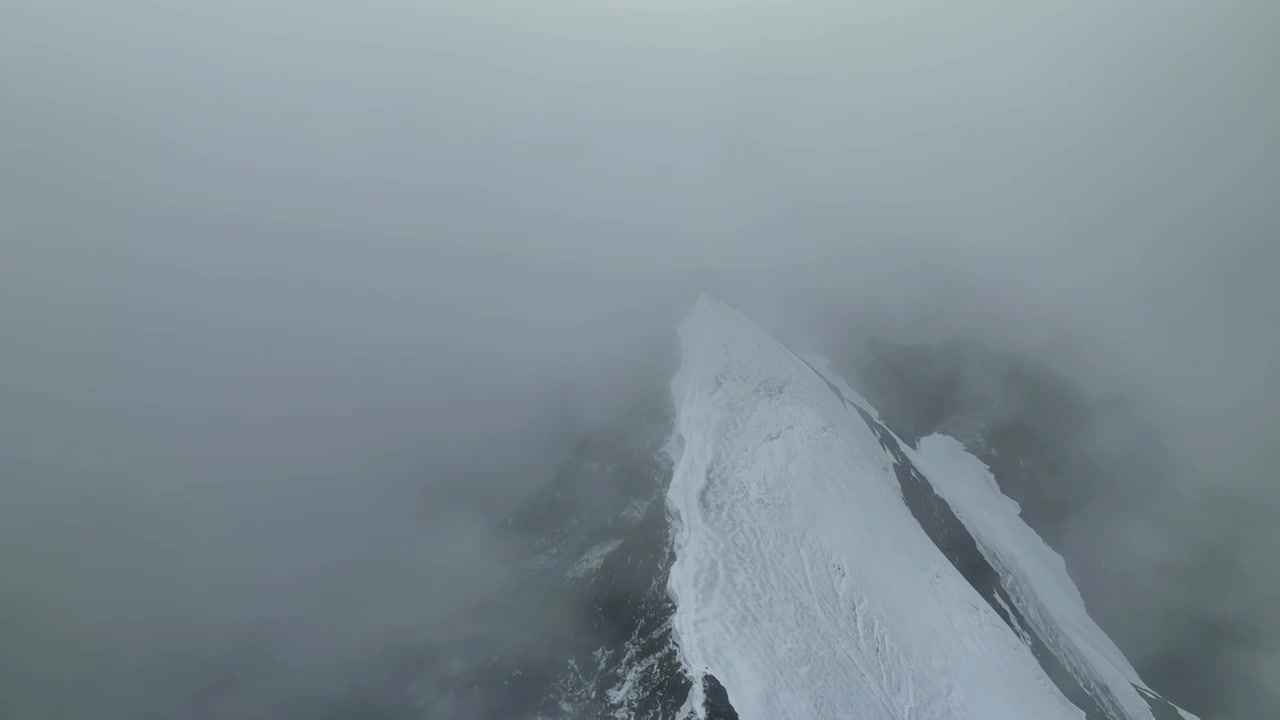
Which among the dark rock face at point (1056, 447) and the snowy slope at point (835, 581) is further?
the dark rock face at point (1056, 447)

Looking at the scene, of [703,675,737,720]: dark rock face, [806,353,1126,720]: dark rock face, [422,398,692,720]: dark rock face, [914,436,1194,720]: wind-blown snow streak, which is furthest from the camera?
[914,436,1194,720]: wind-blown snow streak

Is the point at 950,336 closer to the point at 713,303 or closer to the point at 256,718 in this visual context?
the point at 713,303

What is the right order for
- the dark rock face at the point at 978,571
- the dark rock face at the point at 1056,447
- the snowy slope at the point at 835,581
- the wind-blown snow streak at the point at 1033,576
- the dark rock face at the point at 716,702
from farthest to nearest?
the dark rock face at the point at 1056,447
the wind-blown snow streak at the point at 1033,576
the dark rock face at the point at 978,571
the snowy slope at the point at 835,581
the dark rock face at the point at 716,702

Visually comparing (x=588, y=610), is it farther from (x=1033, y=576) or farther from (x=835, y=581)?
(x=1033, y=576)

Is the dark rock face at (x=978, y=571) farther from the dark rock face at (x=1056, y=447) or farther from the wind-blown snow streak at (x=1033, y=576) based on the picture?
the dark rock face at (x=1056, y=447)

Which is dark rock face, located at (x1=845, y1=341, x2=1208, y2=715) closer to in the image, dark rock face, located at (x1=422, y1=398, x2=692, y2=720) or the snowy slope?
the snowy slope

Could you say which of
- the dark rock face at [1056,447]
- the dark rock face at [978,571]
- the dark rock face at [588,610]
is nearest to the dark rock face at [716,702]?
the dark rock face at [588,610]

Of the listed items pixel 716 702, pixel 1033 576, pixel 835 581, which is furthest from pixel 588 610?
pixel 1033 576

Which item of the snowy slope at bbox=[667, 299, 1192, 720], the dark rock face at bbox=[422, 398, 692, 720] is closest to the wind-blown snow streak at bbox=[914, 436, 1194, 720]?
the snowy slope at bbox=[667, 299, 1192, 720]
